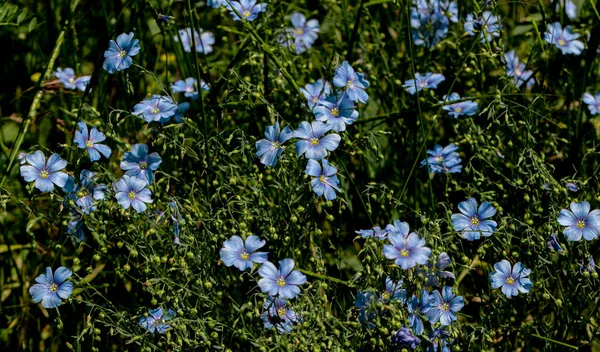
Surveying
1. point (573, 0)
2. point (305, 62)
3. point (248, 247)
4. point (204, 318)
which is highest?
point (573, 0)

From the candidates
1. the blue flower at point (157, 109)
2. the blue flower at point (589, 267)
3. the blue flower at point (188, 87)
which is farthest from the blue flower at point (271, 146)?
A: the blue flower at point (589, 267)

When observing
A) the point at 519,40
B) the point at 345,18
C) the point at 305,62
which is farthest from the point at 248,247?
the point at 519,40

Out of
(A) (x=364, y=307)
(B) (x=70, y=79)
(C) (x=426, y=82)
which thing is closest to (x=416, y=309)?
(A) (x=364, y=307)

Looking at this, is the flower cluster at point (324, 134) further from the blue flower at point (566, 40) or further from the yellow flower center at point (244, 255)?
the blue flower at point (566, 40)

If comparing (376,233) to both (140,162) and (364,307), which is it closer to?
(364,307)

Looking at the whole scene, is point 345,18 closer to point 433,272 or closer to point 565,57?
point 565,57

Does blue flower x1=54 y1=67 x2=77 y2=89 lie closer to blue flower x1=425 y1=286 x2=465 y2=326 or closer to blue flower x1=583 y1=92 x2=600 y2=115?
blue flower x1=425 y1=286 x2=465 y2=326
